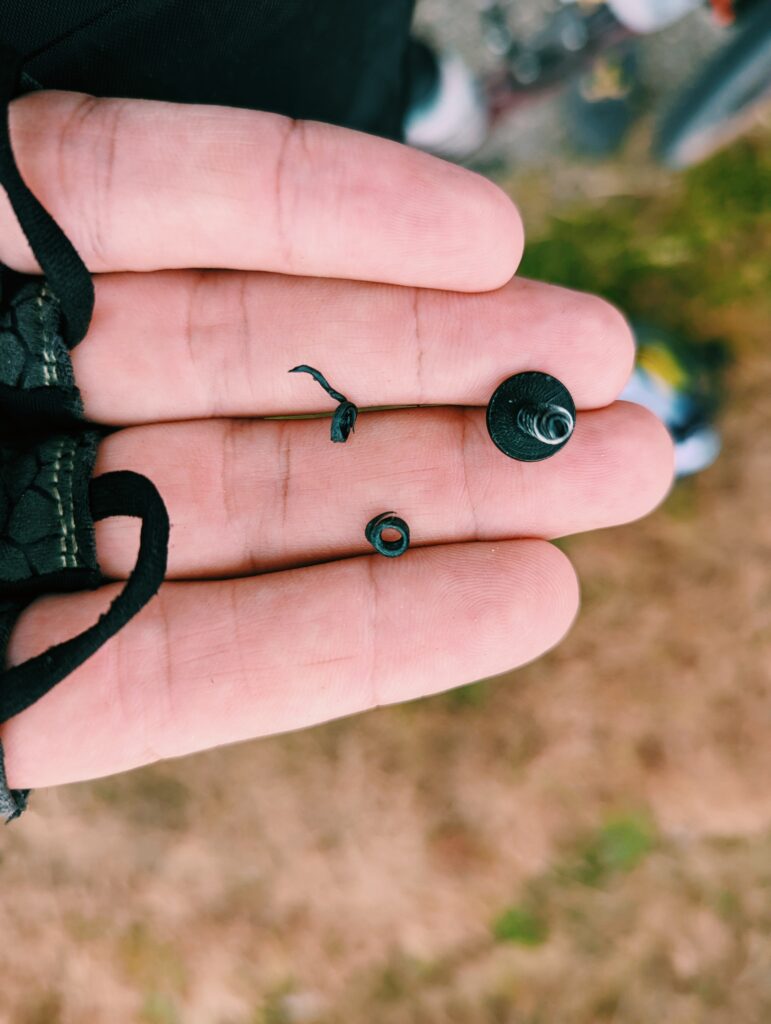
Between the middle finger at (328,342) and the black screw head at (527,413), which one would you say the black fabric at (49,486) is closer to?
the middle finger at (328,342)

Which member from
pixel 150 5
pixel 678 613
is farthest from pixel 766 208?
pixel 150 5

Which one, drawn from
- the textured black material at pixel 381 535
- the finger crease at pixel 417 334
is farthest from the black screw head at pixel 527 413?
the textured black material at pixel 381 535

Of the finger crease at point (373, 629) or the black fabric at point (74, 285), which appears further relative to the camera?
the finger crease at point (373, 629)

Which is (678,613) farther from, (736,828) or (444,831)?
(444,831)

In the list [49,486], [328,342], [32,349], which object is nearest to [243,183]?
[328,342]

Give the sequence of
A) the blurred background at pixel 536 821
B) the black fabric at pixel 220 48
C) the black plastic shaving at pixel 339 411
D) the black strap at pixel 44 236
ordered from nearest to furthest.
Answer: the black strap at pixel 44 236, the black fabric at pixel 220 48, the black plastic shaving at pixel 339 411, the blurred background at pixel 536 821

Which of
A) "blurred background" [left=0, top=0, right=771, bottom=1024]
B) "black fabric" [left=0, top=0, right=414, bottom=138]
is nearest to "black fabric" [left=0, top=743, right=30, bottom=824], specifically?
"blurred background" [left=0, top=0, right=771, bottom=1024]

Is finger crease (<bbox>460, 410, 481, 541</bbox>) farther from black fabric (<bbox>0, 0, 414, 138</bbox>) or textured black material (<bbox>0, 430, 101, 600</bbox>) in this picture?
black fabric (<bbox>0, 0, 414, 138</bbox>)

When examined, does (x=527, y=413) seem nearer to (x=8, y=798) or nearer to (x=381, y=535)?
(x=381, y=535)
